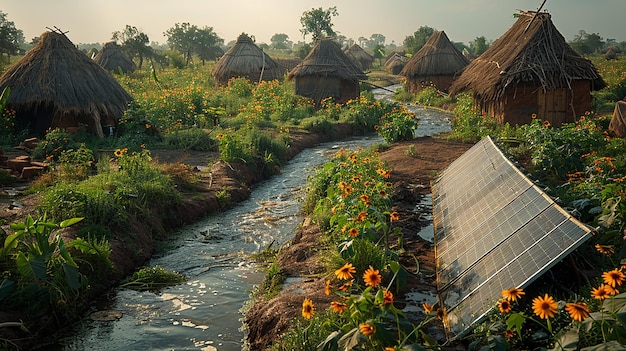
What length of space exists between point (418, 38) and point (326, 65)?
3325 cm

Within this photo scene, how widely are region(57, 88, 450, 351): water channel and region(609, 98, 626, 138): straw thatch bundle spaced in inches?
249

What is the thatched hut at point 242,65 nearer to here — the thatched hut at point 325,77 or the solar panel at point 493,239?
the thatched hut at point 325,77

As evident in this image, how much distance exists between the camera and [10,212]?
744 cm

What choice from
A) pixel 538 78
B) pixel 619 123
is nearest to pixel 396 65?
pixel 538 78

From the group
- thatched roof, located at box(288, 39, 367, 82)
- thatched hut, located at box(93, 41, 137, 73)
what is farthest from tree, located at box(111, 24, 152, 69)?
thatched roof, located at box(288, 39, 367, 82)

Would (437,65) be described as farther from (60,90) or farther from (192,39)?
(192,39)

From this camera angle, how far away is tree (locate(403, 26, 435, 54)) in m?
49.8

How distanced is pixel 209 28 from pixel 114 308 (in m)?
49.1

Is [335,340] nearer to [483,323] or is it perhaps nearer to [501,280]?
[483,323]

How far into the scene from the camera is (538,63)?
1299 cm

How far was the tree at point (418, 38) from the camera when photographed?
163ft

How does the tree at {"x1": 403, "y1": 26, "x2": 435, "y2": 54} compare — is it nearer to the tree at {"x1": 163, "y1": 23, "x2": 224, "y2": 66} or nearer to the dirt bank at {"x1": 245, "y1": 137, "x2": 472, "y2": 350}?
the tree at {"x1": 163, "y1": 23, "x2": 224, "y2": 66}

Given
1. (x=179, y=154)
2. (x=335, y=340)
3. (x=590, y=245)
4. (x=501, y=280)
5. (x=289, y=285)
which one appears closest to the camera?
(x=335, y=340)

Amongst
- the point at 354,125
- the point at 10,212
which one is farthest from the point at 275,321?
the point at 354,125
